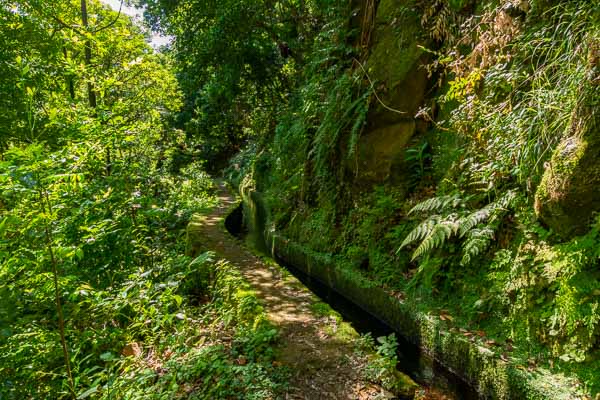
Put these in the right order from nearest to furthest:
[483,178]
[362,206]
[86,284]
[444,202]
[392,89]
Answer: [86,284] < [483,178] < [444,202] < [392,89] < [362,206]

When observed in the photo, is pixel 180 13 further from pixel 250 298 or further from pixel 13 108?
pixel 250 298

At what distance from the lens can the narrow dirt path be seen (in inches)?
122

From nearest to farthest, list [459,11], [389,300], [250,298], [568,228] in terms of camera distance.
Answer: [568,228] < [250,298] < [389,300] < [459,11]

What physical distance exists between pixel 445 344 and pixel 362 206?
10.4ft

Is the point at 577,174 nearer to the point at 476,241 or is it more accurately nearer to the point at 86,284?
the point at 476,241

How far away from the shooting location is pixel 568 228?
123 inches

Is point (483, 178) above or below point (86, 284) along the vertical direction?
above

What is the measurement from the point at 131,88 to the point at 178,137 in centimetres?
504

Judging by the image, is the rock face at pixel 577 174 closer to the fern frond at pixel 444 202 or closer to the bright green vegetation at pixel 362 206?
the bright green vegetation at pixel 362 206

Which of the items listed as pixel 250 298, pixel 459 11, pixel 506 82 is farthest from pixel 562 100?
pixel 250 298

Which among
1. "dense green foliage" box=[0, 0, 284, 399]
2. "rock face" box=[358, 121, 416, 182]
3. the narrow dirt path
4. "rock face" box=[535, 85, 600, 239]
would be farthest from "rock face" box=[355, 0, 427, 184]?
"dense green foliage" box=[0, 0, 284, 399]

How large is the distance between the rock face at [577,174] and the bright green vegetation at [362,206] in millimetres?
13

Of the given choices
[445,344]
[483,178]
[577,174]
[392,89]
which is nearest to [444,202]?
[483,178]

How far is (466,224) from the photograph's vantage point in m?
3.95
